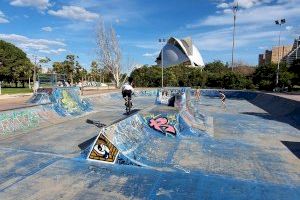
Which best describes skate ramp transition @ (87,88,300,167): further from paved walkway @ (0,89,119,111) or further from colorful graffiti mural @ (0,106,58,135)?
paved walkway @ (0,89,119,111)

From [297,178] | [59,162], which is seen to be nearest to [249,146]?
[297,178]

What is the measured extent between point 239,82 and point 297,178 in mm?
45354

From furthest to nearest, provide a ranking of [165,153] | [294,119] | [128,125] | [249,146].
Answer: [294,119]
[249,146]
[128,125]
[165,153]

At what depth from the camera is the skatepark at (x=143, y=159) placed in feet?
19.6

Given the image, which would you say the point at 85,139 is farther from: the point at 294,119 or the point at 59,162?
the point at 294,119

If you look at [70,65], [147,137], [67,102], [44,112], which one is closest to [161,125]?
[147,137]

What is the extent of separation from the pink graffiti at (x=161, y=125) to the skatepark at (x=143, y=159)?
4 centimetres

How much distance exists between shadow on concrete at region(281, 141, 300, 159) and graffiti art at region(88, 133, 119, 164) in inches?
224

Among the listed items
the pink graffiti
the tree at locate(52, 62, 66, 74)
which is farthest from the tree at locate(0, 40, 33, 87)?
the pink graffiti

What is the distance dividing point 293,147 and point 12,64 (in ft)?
225

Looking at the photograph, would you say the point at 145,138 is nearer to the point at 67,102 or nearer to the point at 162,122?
the point at 162,122

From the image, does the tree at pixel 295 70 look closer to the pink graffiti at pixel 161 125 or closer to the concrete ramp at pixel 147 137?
the concrete ramp at pixel 147 137

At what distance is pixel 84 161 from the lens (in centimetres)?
765

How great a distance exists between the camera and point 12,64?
67625 millimetres
